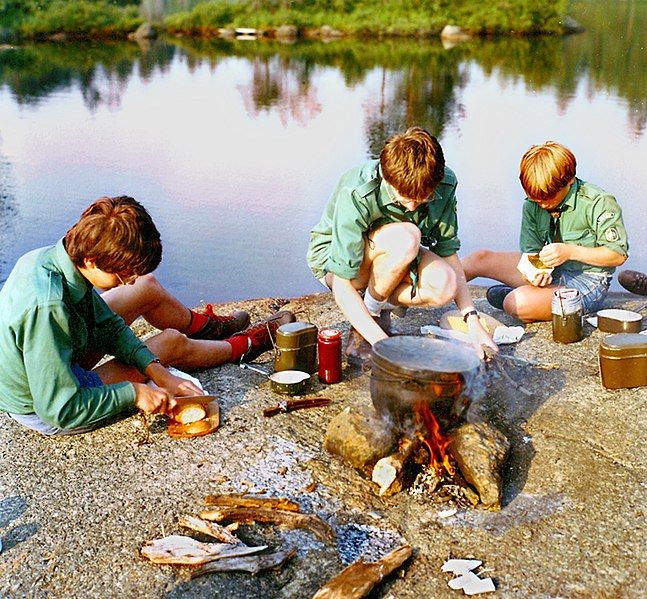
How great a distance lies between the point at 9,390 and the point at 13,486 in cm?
39

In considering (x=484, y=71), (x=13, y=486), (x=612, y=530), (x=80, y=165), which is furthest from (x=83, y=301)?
(x=484, y=71)

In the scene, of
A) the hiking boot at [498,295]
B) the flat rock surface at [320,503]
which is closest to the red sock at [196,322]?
the flat rock surface at [320,503]

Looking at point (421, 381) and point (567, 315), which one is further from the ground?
point (421, 381)

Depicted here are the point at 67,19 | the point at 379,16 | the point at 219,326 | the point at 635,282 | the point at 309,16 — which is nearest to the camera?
the point at 219,326

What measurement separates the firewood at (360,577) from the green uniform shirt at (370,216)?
157 centimetres

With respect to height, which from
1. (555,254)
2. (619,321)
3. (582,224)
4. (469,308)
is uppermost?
(582,224)

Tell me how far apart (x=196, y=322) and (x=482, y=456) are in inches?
74.8

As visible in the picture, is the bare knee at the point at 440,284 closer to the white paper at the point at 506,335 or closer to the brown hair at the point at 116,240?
the white paper at the point at 506,335

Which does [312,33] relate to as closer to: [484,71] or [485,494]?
[484,71]

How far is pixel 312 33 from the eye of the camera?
107ft

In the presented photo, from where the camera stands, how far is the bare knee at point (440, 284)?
4.16 m

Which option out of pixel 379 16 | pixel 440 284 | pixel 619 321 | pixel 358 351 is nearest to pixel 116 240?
pixel 358 351

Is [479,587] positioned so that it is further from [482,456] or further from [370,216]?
[370,216]

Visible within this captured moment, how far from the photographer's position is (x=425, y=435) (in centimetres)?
327
